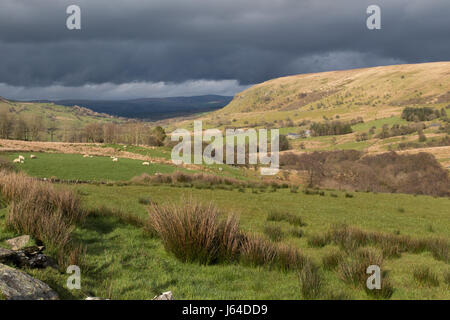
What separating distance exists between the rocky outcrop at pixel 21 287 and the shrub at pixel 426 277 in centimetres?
662

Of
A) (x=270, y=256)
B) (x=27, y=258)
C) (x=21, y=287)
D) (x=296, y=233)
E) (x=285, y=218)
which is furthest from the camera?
(x=285, y=218)

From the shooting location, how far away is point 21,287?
4.51 meters

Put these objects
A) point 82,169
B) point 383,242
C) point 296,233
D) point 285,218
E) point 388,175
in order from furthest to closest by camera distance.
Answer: point 388,175
point 82,169
point 285,218
point 296,233
point 383,242

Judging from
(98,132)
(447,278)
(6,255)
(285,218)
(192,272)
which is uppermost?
(98,132)

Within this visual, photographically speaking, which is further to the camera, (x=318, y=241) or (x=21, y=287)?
(x=318, y=241)

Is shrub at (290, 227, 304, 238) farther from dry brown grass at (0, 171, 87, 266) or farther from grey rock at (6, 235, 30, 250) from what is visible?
grey rock at (6, 235, 30, 250)

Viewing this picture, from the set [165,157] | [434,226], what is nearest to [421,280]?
[434,226]

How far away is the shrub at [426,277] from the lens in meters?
6.69

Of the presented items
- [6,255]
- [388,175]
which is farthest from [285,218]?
[388,175]

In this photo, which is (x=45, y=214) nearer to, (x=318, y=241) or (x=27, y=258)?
(x=27, y=258)

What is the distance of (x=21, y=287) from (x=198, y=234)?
145 inches

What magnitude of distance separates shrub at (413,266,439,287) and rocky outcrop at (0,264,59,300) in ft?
21.7

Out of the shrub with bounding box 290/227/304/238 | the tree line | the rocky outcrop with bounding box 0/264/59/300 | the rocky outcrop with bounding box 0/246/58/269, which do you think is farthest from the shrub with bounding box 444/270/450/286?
the tree line

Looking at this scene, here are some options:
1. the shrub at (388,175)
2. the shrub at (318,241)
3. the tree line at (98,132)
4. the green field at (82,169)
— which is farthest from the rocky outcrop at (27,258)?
the tree line at (98,132)
